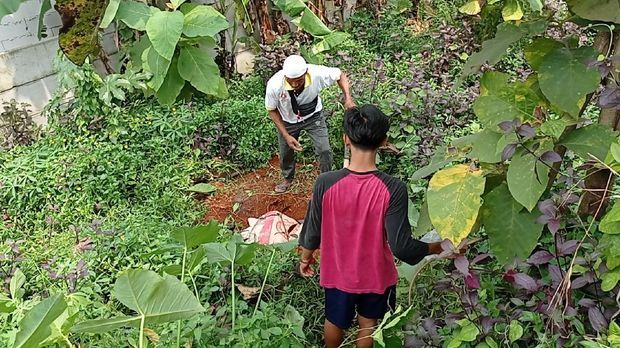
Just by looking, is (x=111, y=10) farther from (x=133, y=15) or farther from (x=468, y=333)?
(x=468, y=333)

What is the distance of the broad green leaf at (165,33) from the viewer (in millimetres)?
1150

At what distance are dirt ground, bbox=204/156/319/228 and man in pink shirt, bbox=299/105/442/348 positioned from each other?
156cm

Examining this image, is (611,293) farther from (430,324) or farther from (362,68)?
(362,68)

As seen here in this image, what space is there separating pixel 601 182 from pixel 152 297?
142cm

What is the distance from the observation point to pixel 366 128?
200cm

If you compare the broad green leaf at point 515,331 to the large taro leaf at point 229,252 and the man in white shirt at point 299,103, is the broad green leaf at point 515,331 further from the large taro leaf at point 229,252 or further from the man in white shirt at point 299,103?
the man in white shirt at point 299,103

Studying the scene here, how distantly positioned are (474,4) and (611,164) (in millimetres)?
1315

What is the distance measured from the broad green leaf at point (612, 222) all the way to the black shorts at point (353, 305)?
95cm

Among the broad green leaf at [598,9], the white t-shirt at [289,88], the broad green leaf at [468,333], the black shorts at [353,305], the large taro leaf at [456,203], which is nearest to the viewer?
the broad green leaf at [598,9]

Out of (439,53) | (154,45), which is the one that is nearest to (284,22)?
(439,53)

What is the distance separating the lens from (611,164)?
1.47 metres

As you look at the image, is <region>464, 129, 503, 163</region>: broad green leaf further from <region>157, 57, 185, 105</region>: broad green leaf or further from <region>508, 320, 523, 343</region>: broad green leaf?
<region>157, 57, 185, 105</region>: broad green leaf

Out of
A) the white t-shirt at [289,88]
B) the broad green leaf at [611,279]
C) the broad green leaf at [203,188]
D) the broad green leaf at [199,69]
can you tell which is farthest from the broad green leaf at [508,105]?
Result: the broad green leaf at [203,188]

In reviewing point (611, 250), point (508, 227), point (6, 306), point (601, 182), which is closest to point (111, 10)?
point (508, 227)
